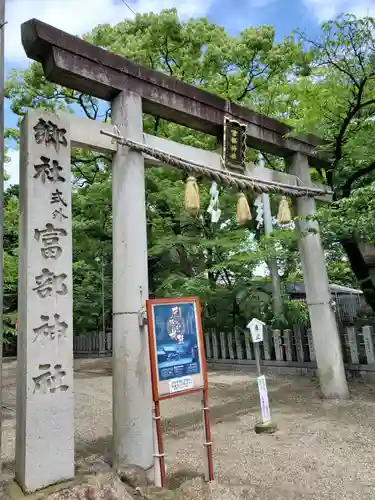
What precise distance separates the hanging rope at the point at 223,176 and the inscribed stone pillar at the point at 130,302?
0.55 feet

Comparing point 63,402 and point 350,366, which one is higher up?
point 63,402

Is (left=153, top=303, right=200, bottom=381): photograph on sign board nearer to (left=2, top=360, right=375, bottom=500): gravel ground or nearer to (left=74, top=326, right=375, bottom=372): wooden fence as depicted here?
(left=2, top=360, right=375, bottom=500): gravel ground

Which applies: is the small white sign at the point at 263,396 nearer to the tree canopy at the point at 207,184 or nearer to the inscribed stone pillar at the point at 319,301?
the inscribed stone pillar at the point at 319,301

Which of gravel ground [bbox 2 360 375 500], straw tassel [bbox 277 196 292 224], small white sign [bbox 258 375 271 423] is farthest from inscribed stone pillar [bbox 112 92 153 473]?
straw tassel [bbox 277 196 292 224]

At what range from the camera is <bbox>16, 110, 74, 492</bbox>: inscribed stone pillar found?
3941 mm

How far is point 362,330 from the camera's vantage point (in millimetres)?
9430

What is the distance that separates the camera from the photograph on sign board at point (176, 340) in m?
4.25

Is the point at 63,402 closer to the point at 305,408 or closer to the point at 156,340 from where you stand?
the point at 156,340

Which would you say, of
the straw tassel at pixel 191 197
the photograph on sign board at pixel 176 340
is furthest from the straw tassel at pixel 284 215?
the photograph on sign board at pixel 176 340

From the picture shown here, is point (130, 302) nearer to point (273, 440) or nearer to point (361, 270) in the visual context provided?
point (273, 440)

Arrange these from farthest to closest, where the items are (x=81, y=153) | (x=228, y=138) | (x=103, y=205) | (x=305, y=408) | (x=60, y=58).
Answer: (x=81, y=153)
(x=103, y=205)
(x=305, y=408)
(x=228, y=138)
(x=60, y=58)

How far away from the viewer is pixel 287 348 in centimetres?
1150

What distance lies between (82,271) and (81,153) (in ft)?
22.4

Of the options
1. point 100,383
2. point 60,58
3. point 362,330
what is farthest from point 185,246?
point 60,58
